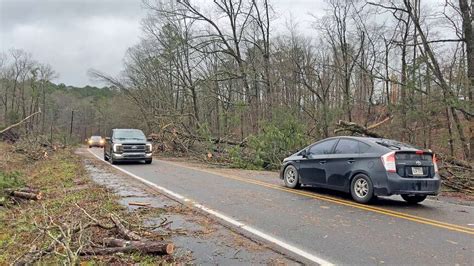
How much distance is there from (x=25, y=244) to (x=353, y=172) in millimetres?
6822

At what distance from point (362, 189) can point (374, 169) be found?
0.60m

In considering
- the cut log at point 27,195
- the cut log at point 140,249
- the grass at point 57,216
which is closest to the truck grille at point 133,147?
the grass at point 57,216

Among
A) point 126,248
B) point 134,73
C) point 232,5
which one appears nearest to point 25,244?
point 126,248

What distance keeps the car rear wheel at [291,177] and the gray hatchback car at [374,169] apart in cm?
78

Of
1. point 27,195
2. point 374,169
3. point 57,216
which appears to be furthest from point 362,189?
point 27,195

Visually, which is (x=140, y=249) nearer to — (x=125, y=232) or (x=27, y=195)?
(x=125, y=232)

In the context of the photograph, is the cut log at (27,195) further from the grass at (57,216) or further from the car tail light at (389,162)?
the car tail light at (389,162)

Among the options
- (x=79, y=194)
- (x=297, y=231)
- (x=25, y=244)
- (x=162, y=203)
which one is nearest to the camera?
(x=25, y=244)

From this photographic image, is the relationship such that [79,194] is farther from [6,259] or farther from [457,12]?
[457,12]

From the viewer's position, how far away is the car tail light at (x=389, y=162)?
848 cm

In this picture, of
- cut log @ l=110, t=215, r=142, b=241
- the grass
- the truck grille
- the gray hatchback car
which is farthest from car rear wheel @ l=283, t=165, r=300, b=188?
the truck grille

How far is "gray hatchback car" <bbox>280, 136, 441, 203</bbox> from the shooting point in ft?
27.9

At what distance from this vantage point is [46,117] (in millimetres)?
76188

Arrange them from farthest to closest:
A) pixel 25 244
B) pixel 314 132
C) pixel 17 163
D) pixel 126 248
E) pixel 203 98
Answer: pixel 203 98 < pixel 314 132 < pixel 17 163 < pixel 25 244 < pixel 126 248
